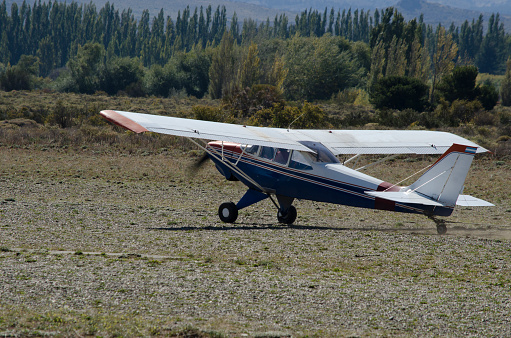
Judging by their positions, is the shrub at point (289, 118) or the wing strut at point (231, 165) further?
the shrub at point (289, 118)

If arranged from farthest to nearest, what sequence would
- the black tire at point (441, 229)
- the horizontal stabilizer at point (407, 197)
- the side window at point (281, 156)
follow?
1. the side window at point (281, 156)
2. the black tire at point (441, 229)
3. the horizontal stabilizer at point (407, 197)

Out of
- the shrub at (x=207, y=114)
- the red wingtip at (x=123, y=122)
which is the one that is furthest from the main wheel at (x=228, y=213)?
the shrub at (x=207, y=114)

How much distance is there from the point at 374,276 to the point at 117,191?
433 inches

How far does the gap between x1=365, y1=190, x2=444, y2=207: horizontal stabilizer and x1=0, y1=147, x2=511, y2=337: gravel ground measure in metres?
0.73

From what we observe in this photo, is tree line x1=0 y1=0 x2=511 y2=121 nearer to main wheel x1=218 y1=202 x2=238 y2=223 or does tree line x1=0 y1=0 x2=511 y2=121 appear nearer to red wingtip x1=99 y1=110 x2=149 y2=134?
main wheel x1=218 y1=202 x2=238 y2=223

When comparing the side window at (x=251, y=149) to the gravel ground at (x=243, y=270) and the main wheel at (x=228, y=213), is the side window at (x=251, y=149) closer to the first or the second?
the main wheel at (x=228, y=213)

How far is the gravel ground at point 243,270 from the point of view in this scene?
5898mm

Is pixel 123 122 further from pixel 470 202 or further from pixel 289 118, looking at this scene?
pixel 289 118

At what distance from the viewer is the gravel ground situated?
19.4 ft

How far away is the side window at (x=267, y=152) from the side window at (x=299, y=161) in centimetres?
53

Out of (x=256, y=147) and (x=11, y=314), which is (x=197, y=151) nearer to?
(x=256, y=147)

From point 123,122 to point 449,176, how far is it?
633 centimetres

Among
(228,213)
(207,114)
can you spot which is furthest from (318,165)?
(207,114)

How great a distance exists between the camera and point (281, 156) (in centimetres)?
1278
